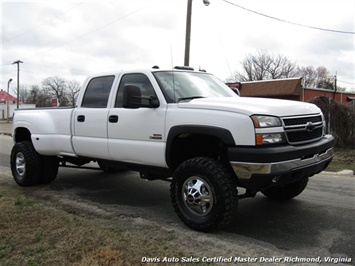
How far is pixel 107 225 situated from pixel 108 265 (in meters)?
1.22

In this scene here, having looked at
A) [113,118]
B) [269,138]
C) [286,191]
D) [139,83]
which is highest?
[139,83]

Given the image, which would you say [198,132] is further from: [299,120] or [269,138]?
[299,120]

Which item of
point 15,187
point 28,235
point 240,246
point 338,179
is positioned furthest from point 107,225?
point 338,179

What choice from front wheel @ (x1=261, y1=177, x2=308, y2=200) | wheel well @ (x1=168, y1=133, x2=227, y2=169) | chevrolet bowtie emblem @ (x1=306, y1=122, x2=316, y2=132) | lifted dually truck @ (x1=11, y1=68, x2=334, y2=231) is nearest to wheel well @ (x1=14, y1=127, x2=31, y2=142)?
lifted dually truck @ (x1=11, y1=68, x2=334, y2=231)

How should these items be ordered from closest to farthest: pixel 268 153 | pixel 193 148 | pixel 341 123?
pixel 268 153, pixel 193 148, pixel 341 123

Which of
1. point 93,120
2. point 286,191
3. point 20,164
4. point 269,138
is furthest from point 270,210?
point 20,164

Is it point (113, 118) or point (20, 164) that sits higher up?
point (113, 118)

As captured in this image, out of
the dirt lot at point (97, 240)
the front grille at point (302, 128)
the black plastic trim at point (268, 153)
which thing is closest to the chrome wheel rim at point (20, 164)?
the dirt lot at point (97, 240)

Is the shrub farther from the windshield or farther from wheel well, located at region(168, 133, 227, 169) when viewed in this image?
wheel well, located at region(168, 133, 227, 169)

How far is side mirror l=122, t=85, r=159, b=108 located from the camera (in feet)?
15.2

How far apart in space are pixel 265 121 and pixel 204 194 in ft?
3.55

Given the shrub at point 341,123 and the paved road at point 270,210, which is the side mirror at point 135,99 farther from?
the shrub at point 341,123

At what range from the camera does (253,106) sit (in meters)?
4.09

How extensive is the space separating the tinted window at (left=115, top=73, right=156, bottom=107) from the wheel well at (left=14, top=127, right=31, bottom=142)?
2.59m
